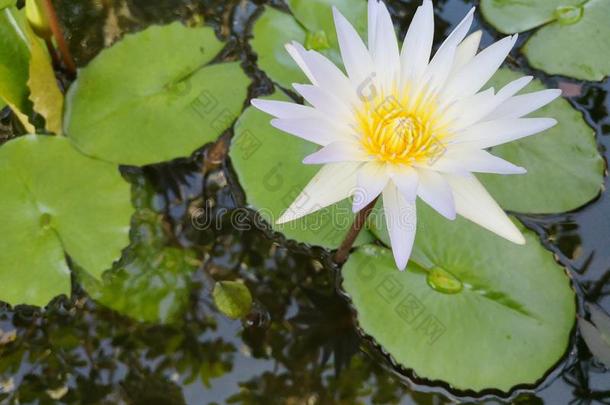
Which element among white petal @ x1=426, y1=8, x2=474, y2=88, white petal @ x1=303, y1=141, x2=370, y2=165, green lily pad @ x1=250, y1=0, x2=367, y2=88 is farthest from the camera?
green lily pad @ x1=250, y1=0, x2=367, y2=88

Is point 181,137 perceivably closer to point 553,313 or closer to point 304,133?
point 304,133

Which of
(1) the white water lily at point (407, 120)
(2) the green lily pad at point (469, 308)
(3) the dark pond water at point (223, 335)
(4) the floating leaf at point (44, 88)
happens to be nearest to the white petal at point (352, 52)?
(1) the white water lily at point (407, 120)

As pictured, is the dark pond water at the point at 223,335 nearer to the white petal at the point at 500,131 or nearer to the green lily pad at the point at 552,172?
the green lily pad at the point at 552,172

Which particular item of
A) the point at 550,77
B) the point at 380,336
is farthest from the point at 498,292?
the point at 550,77

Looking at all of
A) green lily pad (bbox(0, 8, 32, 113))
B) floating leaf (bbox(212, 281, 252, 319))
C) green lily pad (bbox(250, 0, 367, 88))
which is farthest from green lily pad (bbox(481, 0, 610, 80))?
green lily pad (bbox(0, 8, 32, 113))

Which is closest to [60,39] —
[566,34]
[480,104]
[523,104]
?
[480,104]

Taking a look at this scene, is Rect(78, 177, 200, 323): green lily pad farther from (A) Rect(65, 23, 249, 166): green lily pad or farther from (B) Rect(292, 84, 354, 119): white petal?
(B) Rect(292, 84, 354, 119): white petal

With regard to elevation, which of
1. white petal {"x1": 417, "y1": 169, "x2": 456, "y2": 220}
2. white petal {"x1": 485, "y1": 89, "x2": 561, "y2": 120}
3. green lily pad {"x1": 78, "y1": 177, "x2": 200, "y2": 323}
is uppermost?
white petal {"x1": 485, "y1": 89, "x2": 561, "y2": 120}
